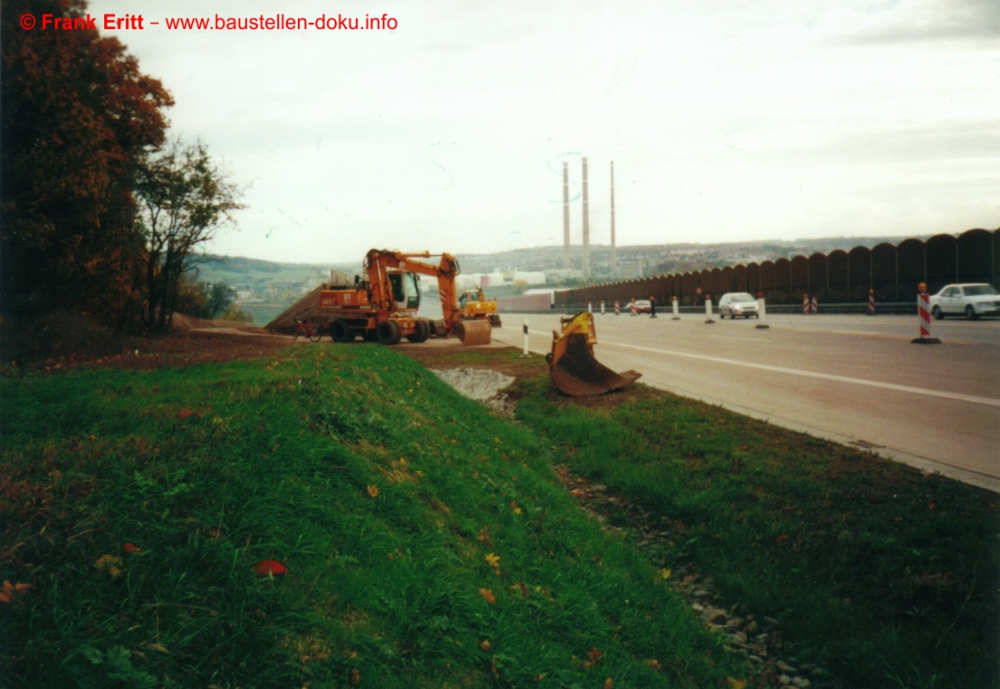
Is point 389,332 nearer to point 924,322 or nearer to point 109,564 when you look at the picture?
point 924,322

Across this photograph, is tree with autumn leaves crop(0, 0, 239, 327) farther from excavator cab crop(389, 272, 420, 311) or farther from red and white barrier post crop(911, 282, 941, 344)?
red and white barrier post crop(911, 282, 941, 344)

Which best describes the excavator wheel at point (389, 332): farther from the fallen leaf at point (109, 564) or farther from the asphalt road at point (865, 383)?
the fallen leaf at point (109, 564)

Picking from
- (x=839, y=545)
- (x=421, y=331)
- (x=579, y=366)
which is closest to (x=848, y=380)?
(x=579, y=366)

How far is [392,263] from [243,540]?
27441 millimetres

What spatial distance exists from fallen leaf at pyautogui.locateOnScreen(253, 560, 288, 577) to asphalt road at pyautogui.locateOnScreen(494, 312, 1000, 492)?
5.83 metres

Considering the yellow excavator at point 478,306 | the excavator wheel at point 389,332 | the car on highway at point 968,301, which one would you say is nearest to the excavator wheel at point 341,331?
the excavator wheel at point 389,332

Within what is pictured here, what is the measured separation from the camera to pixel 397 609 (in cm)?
374

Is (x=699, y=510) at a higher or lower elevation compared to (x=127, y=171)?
lower

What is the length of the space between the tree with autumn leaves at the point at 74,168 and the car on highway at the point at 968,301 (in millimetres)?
27490

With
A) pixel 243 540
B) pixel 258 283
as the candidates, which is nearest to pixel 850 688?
pixel 243 540

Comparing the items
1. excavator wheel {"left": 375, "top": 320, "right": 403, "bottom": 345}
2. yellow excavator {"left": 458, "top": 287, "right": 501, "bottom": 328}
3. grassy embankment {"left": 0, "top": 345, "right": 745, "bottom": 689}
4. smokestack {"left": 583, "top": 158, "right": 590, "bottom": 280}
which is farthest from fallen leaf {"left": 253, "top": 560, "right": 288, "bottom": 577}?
smokestack {"left": 583, "top": 158, "right": 590, "bottom": 280}

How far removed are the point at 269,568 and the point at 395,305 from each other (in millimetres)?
27654

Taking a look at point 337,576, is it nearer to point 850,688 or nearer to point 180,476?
point 180,476

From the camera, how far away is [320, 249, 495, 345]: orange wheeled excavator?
30.2 metres
